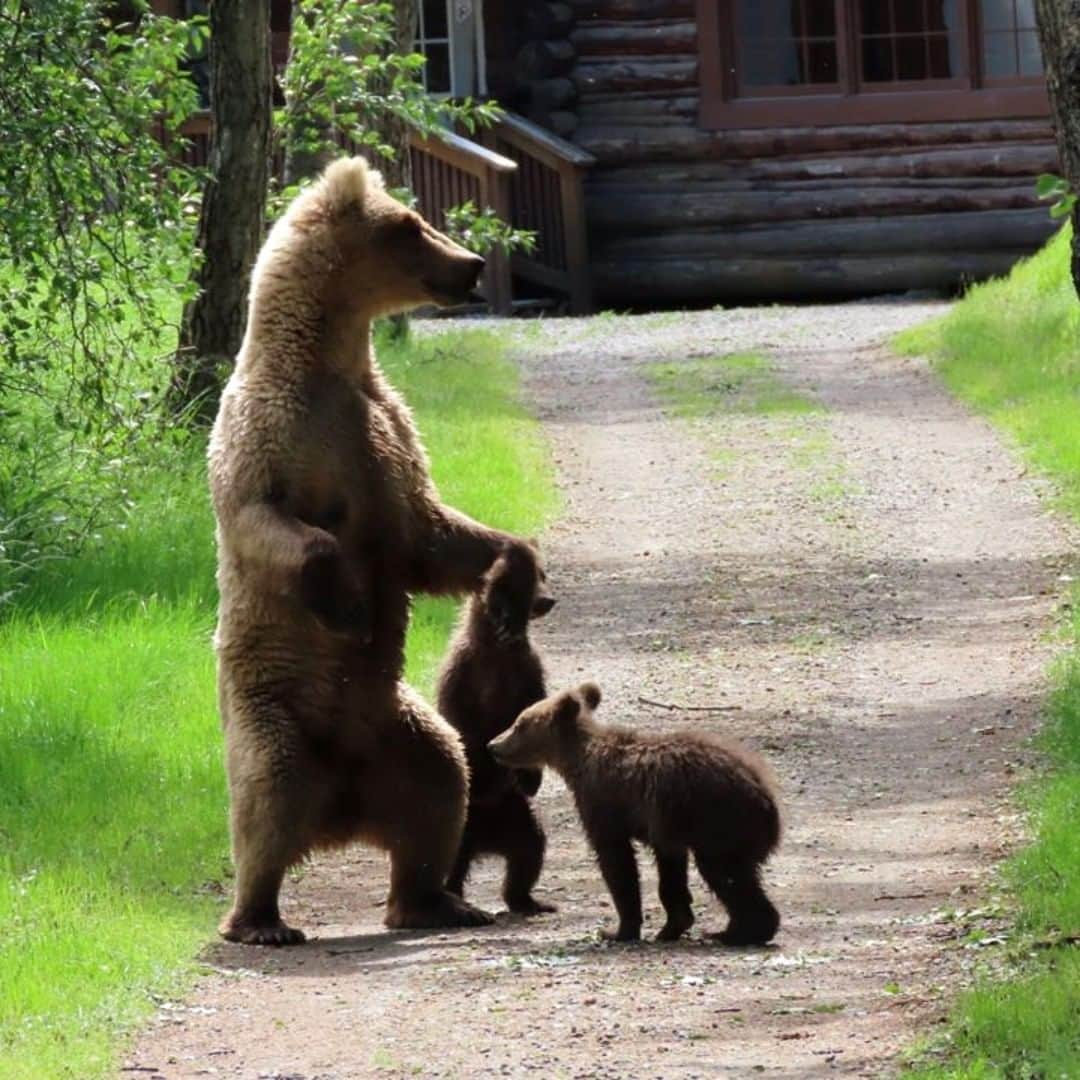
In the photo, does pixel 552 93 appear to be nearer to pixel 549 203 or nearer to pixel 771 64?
pixel 549 203

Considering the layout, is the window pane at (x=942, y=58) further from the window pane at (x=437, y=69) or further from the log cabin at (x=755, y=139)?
the window pane at (x=437, y=69)

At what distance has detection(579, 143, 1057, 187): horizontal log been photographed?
27.0 m

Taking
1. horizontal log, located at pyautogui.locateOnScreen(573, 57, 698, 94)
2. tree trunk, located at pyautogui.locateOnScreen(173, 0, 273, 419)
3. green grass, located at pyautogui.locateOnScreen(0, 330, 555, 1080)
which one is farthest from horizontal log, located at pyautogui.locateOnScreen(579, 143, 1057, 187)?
tree trunk, located at pyautogui.locateOnScreen(173, 0, 273, 419)

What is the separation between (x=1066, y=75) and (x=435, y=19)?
2115 centimetres

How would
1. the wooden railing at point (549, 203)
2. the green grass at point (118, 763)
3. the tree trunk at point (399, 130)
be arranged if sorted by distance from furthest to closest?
1. the wooden railing at point (549, 203)
2. the tree trunk at point (399, 130)
3. the green grass at point (118, 763)

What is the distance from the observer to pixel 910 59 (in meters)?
27.8

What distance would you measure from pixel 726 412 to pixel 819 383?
1597 mm

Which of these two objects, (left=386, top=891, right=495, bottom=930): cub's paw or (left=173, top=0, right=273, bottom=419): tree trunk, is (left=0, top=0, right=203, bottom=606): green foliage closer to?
(left=173, top=0, right=273, bottom=419): tree trunk

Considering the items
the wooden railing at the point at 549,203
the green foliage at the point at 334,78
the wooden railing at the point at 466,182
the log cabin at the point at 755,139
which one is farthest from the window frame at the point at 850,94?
the green foliage at the point at 334,78

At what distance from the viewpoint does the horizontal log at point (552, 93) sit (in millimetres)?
27578

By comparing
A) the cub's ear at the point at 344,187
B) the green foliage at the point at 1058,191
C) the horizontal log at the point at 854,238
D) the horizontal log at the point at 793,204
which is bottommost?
the horizontal log at the point at 854,238

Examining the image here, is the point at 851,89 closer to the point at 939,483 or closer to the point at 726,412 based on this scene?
the point at 726,412

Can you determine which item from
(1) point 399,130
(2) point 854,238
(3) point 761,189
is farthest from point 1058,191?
(3) point 761,189

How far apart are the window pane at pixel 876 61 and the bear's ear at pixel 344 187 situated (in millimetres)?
20688
